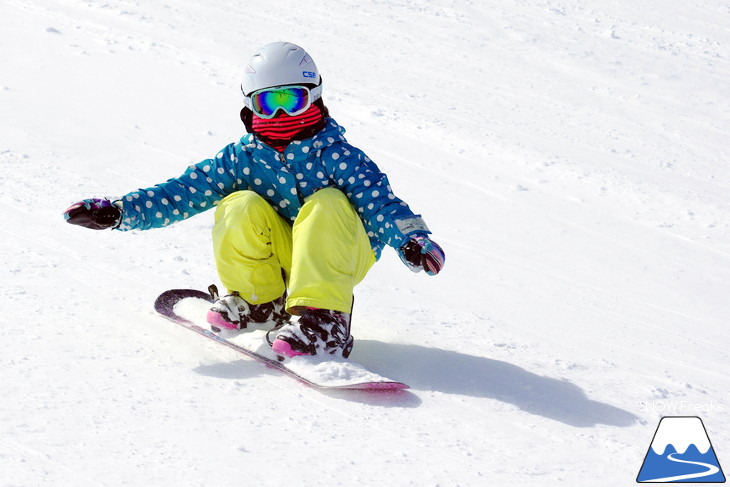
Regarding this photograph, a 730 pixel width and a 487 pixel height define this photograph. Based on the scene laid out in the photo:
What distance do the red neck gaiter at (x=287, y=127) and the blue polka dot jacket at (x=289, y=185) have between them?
0.03 metres

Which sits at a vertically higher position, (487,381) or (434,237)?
(434,237)

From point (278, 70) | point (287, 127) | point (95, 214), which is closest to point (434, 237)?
point (287, 127)

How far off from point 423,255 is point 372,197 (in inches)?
13.4

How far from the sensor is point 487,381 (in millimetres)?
3562

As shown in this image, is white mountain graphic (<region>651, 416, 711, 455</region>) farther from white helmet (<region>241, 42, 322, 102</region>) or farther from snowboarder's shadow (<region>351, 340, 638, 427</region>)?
white helmet (<region>241, 42, 322, 102</region>)

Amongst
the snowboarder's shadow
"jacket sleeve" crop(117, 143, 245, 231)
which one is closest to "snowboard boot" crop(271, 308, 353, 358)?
the snowboarder's shadow

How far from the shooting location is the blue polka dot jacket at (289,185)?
3517 millimetres

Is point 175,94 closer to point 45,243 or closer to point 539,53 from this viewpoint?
point 45,243

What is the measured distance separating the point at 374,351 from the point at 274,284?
46 centimetres

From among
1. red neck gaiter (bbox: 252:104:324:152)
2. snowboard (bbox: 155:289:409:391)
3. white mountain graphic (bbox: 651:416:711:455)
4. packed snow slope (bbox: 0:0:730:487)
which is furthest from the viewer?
red neck gaiter (bbox: 252:104:324:152)

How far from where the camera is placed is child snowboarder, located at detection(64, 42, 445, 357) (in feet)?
11.2

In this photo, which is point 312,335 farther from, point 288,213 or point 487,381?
point 487,381

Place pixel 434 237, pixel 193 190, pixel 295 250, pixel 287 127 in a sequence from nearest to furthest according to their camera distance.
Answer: pixel 295 250 < pixel 287 127 < pixel 193 190 < pixel 434 237

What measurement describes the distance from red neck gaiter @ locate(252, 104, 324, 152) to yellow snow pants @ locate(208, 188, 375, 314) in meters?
0.24
